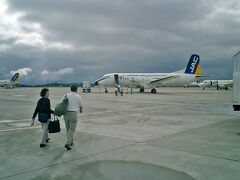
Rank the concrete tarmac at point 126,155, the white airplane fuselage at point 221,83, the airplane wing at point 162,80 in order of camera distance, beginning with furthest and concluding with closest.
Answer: the white airplane fuselage at point 221,83 < the airplane wing at point 162,80 < the concrete tarmac at point 126,155

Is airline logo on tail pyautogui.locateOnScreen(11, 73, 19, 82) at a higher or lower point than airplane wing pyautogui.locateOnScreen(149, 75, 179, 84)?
higher

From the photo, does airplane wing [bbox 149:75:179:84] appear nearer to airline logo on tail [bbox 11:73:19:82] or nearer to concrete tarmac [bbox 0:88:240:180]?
concrete tarmac [bbox 0:88:240:180]

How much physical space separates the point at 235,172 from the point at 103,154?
304 cm

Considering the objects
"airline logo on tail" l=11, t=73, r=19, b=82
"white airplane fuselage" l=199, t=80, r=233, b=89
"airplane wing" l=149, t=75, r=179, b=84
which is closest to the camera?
"airplane wing" l=149, t=75, r=179, b=84

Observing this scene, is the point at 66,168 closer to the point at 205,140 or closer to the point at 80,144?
the point at 80,144

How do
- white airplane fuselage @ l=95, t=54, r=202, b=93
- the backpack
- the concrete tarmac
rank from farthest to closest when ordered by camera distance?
white airplane fuselage @ l=95, t=54, r=202, b=93
the backpack
the concrete tarmac

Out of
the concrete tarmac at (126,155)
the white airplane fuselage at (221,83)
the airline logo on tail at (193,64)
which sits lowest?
the concrete tarmac at (126,155)

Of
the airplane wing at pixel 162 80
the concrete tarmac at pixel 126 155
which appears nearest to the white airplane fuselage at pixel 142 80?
the airplane wing at pixel 162 80

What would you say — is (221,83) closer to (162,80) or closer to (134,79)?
(162,80)

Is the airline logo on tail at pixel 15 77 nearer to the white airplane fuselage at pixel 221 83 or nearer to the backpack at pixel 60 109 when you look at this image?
the white airplane fuselage at pixel 221 83

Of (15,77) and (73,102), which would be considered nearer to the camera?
(73,102)

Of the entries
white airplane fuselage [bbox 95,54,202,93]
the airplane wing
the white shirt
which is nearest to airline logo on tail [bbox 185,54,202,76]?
white airplane fuselage [bbox 95,54,202,93]

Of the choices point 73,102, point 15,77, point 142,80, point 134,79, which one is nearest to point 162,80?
point 142,80

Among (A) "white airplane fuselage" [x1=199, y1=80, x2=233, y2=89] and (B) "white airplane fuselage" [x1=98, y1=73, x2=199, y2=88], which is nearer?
(B) "white airplane fuselage" [x1=98, y1=73, x2=199, y2=88]
